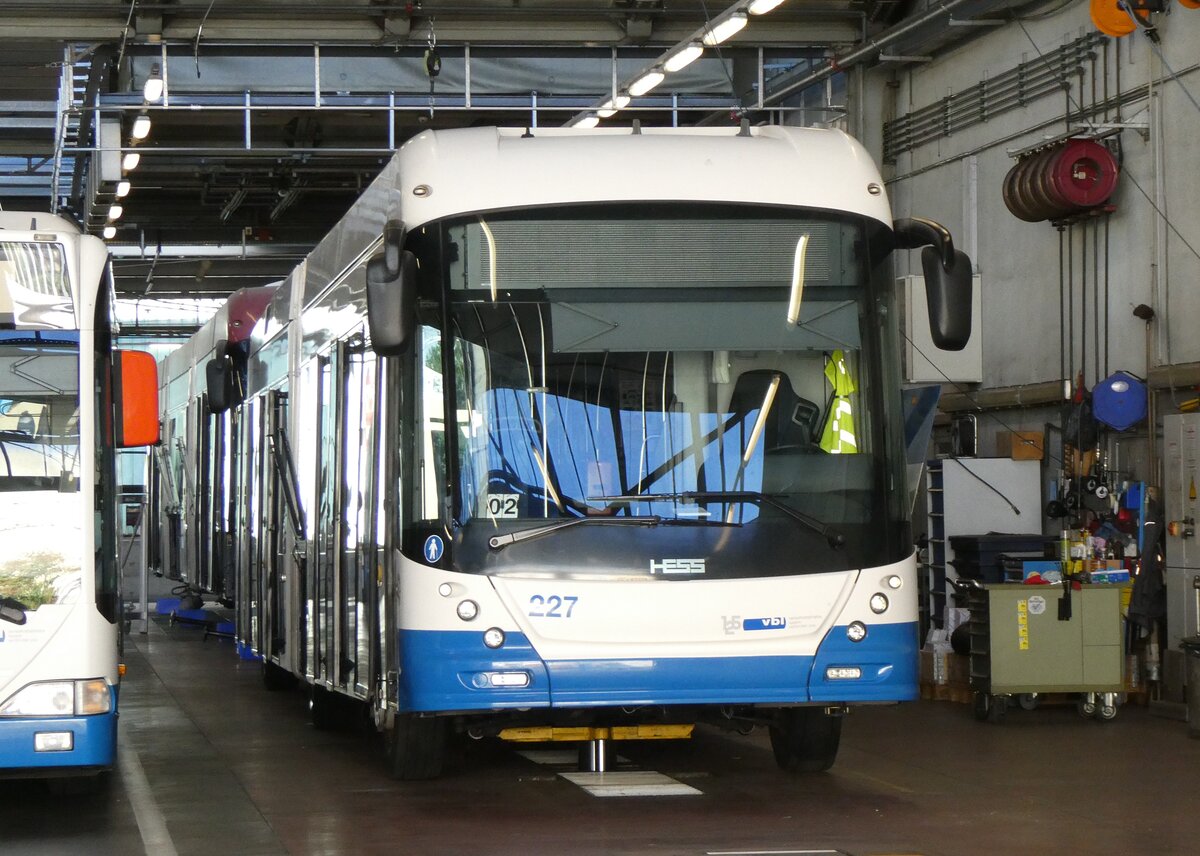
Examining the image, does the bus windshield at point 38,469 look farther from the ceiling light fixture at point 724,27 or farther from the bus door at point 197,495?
the bus door at point 197,495

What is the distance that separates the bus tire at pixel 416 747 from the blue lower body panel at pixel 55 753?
5.96 feet

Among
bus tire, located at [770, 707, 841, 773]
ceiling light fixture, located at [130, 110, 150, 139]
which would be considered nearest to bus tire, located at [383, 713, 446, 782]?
bus tire, located at [770, 707, 841, 773]

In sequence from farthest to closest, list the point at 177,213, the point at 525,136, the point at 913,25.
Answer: the point at 177,213 < the point at 913,25 < the point at 525,136

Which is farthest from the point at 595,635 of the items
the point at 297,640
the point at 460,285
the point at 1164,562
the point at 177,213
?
the point at 177,213

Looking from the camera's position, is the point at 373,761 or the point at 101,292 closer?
the point at 101,292

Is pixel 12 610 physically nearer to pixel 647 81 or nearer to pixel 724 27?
pixel 724 27

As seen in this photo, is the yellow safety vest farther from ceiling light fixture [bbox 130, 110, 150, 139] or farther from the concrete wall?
ceiling light fixture [bbox 130, 110, 150, 139]

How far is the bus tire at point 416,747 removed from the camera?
9.98 meters

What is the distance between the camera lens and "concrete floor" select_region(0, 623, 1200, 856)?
835 centimetres

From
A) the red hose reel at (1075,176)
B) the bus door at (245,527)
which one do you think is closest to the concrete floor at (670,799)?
the bus door at (245,527)

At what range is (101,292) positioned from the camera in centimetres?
908

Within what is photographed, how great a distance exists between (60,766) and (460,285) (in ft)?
9.34

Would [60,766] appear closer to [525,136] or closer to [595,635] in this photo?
[595,635]

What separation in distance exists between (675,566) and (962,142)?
10.1 m
